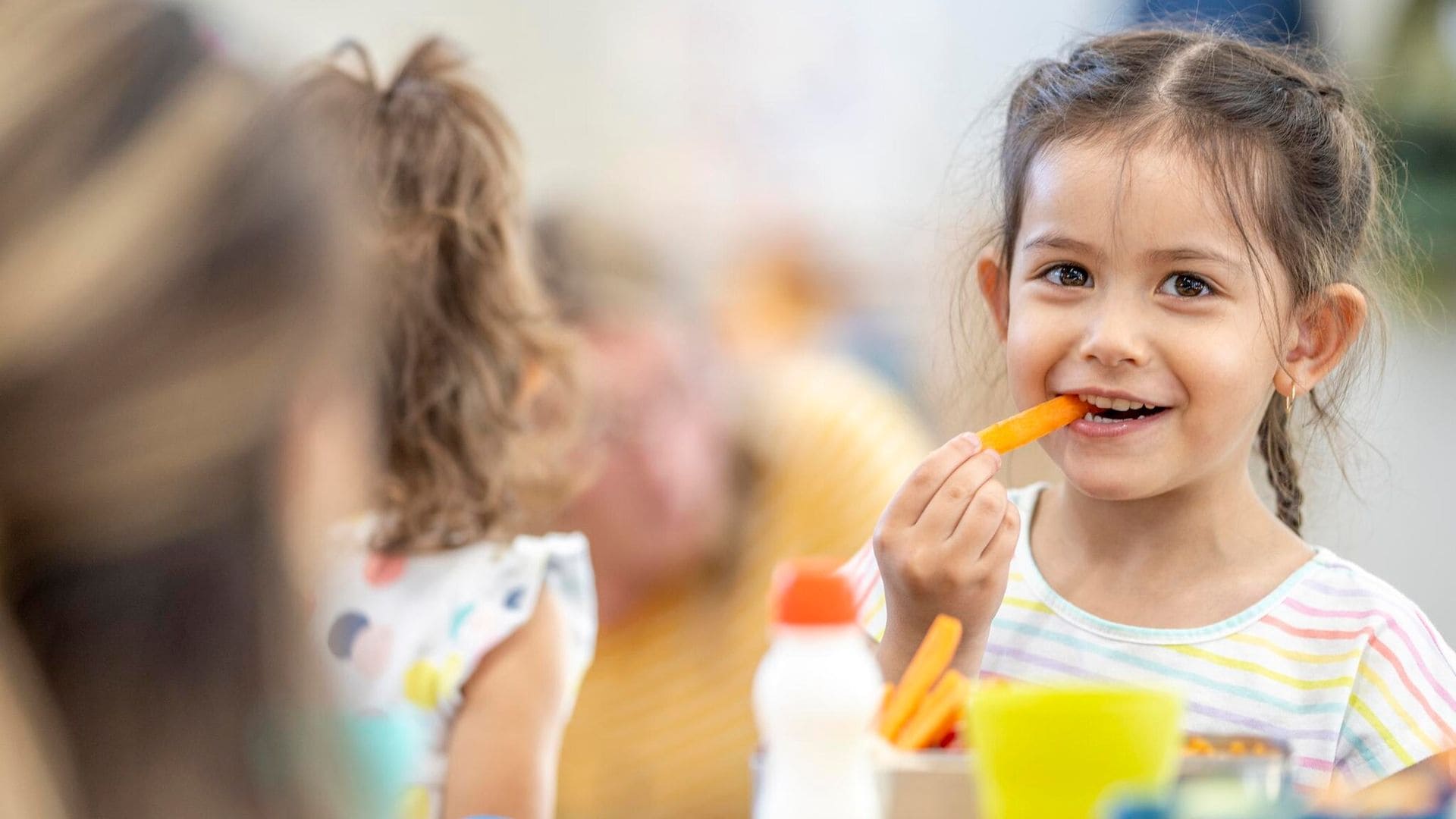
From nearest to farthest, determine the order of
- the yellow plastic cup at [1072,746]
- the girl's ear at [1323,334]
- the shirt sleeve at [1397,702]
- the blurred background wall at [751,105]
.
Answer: the yellow plastic cup at [1072,746]
the shirt sleeve at [1397,702]
the girl's ear at [1323,334]
the blurred background wall at [751,105]

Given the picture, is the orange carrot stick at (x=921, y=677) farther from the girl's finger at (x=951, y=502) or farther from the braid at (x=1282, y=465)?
the braid at (x=1282, y=465)

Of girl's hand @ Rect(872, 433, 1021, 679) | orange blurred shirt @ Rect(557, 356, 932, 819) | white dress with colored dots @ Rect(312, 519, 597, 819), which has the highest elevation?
girl's hand @ Rect(872, 433, 1021, 679)

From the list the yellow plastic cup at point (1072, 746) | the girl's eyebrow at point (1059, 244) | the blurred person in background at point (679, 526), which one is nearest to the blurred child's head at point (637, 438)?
the blurred person in background at point (679, 526)

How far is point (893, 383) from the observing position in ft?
9.57

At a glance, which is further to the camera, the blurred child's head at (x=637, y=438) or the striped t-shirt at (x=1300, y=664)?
the blurred child's head at (x=637, y=438)

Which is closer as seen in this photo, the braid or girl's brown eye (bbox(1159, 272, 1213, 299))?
girl's brown eye (bbox(1159, 272, 1213, 299))

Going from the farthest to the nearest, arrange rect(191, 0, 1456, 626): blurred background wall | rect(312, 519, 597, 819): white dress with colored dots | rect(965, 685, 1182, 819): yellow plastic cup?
rect(191, 0, 1456, 626): blurred background wall, rect(312, 519, 597, 819): white dress with colored dots, rect(965, 685, 1182, 819): yellow plastic cup

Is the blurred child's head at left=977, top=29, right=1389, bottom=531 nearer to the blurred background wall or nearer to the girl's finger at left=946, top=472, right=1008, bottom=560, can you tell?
the girl's finger at left=946, top=472, right=1008, bottom=560

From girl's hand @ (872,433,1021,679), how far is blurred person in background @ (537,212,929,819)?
830 millimetres

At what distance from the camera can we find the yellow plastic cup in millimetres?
494

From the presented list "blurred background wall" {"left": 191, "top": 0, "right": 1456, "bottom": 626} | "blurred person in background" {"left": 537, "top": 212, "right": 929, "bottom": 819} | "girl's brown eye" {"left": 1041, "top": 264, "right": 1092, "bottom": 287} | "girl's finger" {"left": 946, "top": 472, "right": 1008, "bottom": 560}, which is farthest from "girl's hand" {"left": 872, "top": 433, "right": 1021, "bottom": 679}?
"blurred background wall" {"left": 191, "top": 0, "right": 1456, "bottom": 626}

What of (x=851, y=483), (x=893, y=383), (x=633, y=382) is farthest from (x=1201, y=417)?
(x=893, y=383)

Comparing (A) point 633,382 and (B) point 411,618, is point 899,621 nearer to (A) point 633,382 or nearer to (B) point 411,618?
(B) point 411,618

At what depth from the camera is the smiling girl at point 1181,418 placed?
2.77 ft
